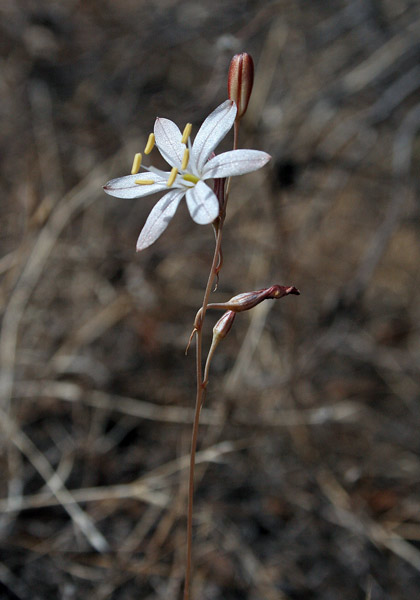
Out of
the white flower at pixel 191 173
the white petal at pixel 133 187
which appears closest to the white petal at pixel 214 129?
the white flower at pixel 191 173

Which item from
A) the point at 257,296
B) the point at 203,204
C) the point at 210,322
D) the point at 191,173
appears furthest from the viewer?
the point at 210,322

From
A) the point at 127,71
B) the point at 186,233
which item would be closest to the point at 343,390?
the point at 186,233

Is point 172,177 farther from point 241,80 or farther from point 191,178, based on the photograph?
point 241,80

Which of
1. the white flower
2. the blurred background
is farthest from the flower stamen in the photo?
the blurred background

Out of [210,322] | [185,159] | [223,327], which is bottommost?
[210,322]

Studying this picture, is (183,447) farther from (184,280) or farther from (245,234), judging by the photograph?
(245,234)

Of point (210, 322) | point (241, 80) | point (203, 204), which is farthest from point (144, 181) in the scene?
point (210, 322)

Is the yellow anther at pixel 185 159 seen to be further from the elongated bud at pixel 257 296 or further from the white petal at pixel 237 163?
the elongated bud at pixel 257 296
